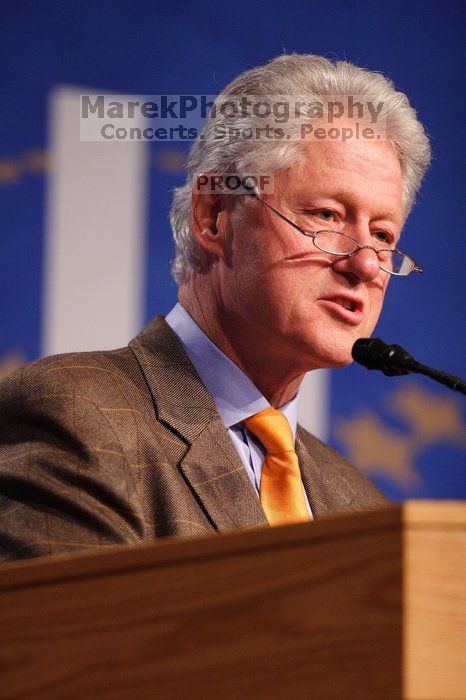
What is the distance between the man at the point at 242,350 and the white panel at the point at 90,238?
0.90 ft

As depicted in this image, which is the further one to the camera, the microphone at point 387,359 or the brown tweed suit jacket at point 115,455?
the microphone at point 387,359

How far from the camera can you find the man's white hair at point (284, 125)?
204 centimetres

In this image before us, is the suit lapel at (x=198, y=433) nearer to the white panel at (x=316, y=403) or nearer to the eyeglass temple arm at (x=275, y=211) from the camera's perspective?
the eyeglass temple arm at (x=275, y=211)

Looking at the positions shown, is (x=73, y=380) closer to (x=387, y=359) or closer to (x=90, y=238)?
(x=387, y=359)

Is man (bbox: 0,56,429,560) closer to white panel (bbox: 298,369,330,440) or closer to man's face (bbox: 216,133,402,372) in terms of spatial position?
man's face (bbox: 216,133,402,372)

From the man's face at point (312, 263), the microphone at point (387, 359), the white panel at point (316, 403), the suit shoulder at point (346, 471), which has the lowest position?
the suit shoulder at point (346, 471)

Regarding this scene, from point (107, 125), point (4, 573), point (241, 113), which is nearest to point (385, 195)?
point (241, 113)

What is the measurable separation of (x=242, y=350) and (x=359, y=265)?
265 millimetres

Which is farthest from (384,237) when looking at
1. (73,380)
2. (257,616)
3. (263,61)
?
(257,616)

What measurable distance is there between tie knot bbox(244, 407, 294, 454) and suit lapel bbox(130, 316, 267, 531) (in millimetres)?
120

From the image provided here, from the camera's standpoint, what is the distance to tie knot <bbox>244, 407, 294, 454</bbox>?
1936mm

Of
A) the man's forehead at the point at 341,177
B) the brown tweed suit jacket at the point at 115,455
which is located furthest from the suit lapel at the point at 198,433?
the man's forehead at the point at 341,177

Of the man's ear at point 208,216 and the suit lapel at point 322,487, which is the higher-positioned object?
the man's ear at point 208,216

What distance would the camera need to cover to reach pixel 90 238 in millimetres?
2500
